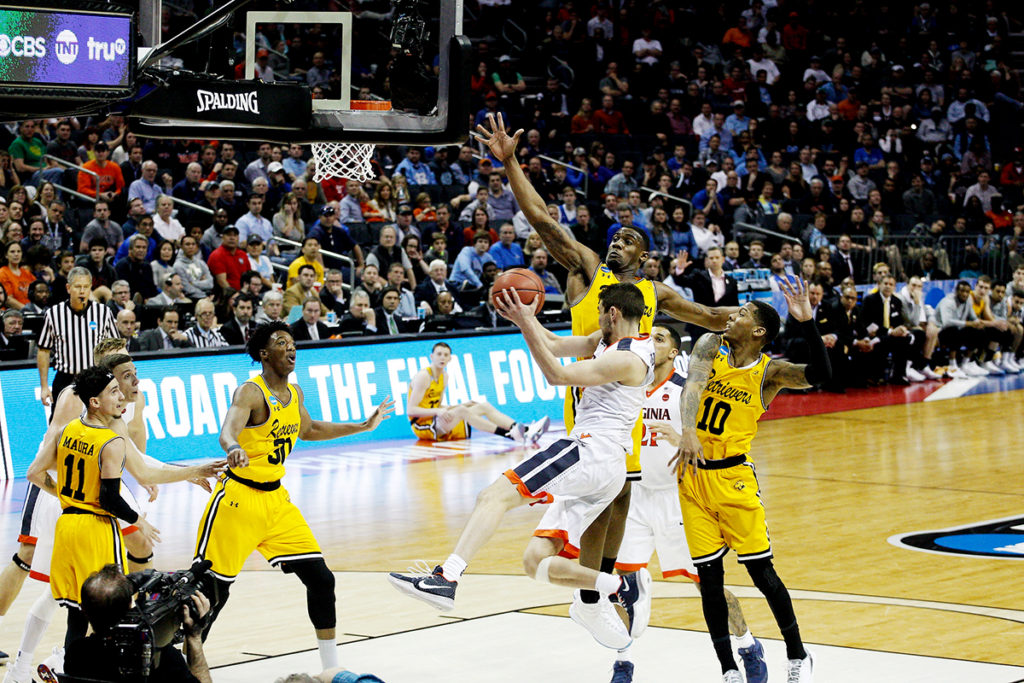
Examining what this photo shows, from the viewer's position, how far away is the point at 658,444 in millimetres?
8297

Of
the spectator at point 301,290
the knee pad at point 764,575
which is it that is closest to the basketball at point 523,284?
the knee pad at point 764,575

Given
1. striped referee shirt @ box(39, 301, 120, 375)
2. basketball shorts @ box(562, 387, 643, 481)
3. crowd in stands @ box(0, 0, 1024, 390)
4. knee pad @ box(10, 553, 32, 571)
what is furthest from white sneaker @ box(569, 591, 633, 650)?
striped referee shirt @ box(39, 301, 120, 375)

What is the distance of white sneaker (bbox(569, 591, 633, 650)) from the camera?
23.1 feet

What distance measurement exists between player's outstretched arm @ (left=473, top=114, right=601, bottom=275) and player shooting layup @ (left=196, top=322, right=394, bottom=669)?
4.51 ft

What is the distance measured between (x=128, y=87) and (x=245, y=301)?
300 inches

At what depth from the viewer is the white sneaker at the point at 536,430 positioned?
14.7m

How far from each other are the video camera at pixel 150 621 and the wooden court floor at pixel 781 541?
2.00 m

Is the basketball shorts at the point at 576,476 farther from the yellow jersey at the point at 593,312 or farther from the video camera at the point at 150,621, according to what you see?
the video camera at the point at 150,621

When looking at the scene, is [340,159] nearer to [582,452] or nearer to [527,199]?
[527,199]

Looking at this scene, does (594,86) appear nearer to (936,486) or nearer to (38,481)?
(936,486)

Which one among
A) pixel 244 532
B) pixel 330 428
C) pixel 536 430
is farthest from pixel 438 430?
pixel 244 532

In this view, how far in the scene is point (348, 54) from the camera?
8.59m

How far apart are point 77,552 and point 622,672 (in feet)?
8.69

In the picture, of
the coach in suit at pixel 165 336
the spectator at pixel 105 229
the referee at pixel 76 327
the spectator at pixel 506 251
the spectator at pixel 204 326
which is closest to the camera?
the referee at pixel 76 327
